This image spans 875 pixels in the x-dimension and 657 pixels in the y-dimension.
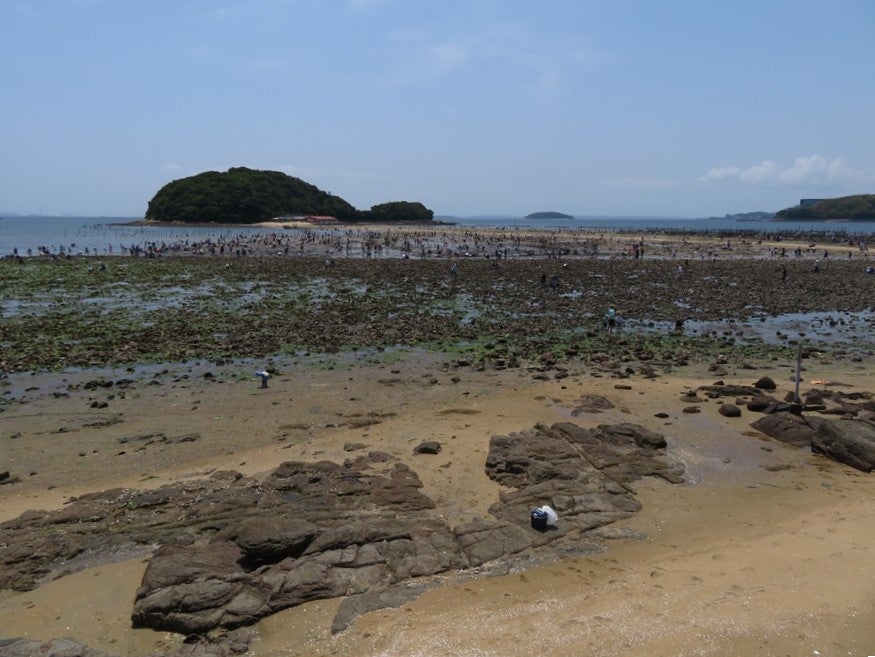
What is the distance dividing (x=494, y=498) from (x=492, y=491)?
0.86 feet

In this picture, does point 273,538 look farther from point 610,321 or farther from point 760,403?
point 610,321

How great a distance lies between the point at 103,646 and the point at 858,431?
1425cm

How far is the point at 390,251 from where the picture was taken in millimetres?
72938

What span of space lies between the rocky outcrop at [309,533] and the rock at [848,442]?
136 inches

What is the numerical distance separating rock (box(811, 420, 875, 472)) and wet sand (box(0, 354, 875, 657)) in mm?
432

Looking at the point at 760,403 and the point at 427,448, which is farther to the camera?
the point at 760,403

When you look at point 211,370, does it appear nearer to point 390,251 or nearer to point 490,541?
point 490,541

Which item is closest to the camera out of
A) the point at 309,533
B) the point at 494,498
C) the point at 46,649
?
the point at 46,649

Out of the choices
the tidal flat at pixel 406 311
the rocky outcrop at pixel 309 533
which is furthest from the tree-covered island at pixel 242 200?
the rocky outcrop at pixel 309 533

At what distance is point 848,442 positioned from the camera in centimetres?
1209

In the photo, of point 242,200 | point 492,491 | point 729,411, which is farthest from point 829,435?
point 242,200

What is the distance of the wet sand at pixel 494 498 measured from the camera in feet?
22.4

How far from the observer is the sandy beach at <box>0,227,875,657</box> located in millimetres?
6859

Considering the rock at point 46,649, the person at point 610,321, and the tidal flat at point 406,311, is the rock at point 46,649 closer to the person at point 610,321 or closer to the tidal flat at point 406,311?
the tidal flat at point 406,311
